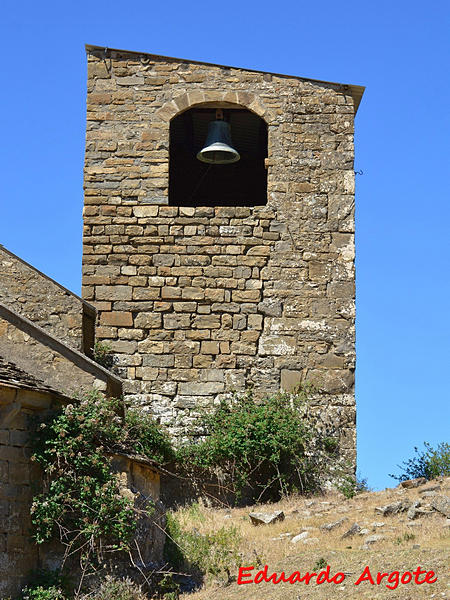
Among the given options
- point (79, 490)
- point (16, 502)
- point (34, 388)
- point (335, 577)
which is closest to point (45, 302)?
point (34, 388)

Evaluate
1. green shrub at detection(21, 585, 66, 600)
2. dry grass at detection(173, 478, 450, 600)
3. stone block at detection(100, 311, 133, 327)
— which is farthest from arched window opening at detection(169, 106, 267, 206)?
green shrub at detection(21, 585, 66, 600)

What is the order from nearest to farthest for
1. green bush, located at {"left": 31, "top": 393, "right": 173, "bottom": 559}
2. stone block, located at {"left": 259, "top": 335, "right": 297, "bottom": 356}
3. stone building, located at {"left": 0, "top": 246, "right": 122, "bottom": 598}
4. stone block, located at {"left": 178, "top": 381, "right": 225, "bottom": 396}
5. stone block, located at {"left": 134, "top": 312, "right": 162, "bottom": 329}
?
1. stone building, located at {"left": 0, "top": 246, "right": 122, "bottom": 598}
2. green bush, located at {"left": 31, "top": 393, "right": 173, "bottom": 559}
3. stone block, located at {"left": 178, "top": 381, "right": 225, "bottom": 396}
4. stone block, located at {"left": 259, "top": 335, "right": 297, "bottom": 356}
5. stone block, located at {"left": 134, "top": 312, "right": 162, "bottom": 329}

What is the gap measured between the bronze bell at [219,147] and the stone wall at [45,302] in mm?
3791

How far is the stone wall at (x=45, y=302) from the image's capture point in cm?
1107

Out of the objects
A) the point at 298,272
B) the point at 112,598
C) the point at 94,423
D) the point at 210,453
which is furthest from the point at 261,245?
the point at 112,598

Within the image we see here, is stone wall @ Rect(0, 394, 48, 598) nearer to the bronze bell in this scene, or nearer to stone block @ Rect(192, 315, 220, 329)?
stone block @ Rect(192, 315, 220, 329)

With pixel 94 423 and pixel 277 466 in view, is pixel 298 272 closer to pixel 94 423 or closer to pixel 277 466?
pixel 277 466

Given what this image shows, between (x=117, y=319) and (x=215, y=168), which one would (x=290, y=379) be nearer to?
(x=117, y=319)

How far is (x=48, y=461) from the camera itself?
8703mm

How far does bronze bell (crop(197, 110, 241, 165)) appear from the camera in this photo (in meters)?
14.1

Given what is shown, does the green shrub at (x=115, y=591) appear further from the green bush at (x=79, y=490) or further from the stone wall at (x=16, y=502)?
the stone wall at (x=16, y=502)

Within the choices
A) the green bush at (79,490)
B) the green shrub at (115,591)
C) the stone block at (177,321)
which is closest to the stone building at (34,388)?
the green bush at (79,490)

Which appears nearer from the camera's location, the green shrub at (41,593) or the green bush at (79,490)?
the green shrub at (41,593)

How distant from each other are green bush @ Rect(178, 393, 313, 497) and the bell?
12.1 ft
